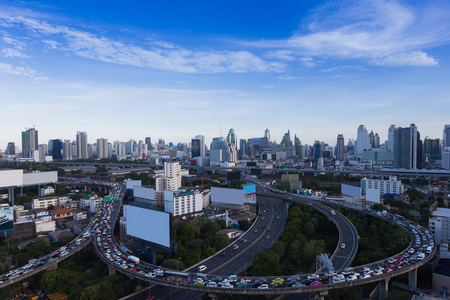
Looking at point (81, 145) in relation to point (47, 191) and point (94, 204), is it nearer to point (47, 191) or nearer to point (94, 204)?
point (47, 191)

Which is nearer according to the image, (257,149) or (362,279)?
(362,279)

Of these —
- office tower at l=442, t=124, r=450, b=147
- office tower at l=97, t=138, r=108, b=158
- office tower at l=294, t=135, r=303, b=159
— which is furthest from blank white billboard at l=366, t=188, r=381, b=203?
office tower at l=97, t=138, r=108, b=158

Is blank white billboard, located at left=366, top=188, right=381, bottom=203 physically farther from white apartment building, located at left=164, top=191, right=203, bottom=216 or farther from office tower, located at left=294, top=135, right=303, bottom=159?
office tower, located at left=294, top=135, right=303, bottom=159

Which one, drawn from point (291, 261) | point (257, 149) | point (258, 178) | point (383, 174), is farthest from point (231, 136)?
point (291, 261)

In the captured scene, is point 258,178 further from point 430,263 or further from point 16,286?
point 16,286

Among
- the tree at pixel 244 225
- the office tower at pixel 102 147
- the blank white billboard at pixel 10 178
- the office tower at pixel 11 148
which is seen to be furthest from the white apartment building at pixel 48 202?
the office tower at pixel 11 148
